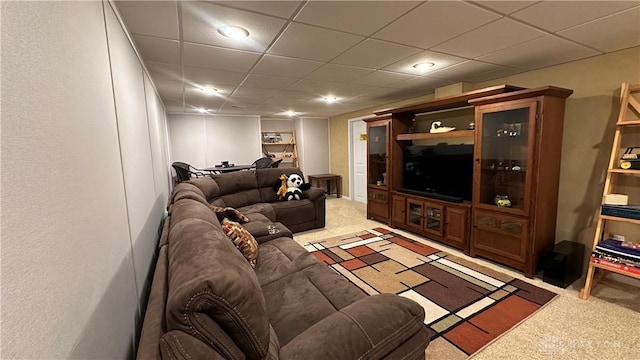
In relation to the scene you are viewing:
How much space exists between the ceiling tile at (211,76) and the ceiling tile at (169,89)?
287 mm

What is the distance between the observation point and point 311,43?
7.11ft

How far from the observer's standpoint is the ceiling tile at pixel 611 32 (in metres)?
1.83

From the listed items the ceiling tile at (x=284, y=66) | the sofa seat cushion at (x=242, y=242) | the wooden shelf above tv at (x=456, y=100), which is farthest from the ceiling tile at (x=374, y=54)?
the sofa seat cushion at (x=242, y=242)

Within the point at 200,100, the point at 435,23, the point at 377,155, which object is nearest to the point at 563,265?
the point at 435,23

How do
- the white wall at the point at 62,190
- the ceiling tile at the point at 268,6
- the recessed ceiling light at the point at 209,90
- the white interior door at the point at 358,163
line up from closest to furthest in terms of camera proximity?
the white wall at the point at 62,190 < the ceiling tile at the point at 268,6 < the recessed ceiling light at the point at 209,90 < the white interior door at the point at 358,163

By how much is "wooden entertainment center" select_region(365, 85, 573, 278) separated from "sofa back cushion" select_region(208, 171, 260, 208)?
2.40 metres

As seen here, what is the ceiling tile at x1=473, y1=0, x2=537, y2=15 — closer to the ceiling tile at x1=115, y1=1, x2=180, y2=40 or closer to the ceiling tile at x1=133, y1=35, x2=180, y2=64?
the ceiling tile at x1=115, y1=1, x2=180, y2=40

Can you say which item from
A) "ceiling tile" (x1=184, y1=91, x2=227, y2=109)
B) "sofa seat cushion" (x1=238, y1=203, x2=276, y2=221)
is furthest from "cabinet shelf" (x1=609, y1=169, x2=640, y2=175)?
"ceiling tile" (x1=184, y1=91, x2=227, y2=109)

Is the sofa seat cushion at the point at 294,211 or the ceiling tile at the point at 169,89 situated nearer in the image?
the ceiling tile at the point at 169,89

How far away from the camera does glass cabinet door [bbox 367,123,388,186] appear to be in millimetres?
4520

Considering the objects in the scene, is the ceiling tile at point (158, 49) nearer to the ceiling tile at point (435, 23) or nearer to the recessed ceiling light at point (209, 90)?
the recessed ceiling light at point (209, 90)

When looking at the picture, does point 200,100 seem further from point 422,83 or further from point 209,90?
point 422,83

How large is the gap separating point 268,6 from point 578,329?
3.14 m

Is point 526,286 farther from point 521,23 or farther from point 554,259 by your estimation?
point 521,23
